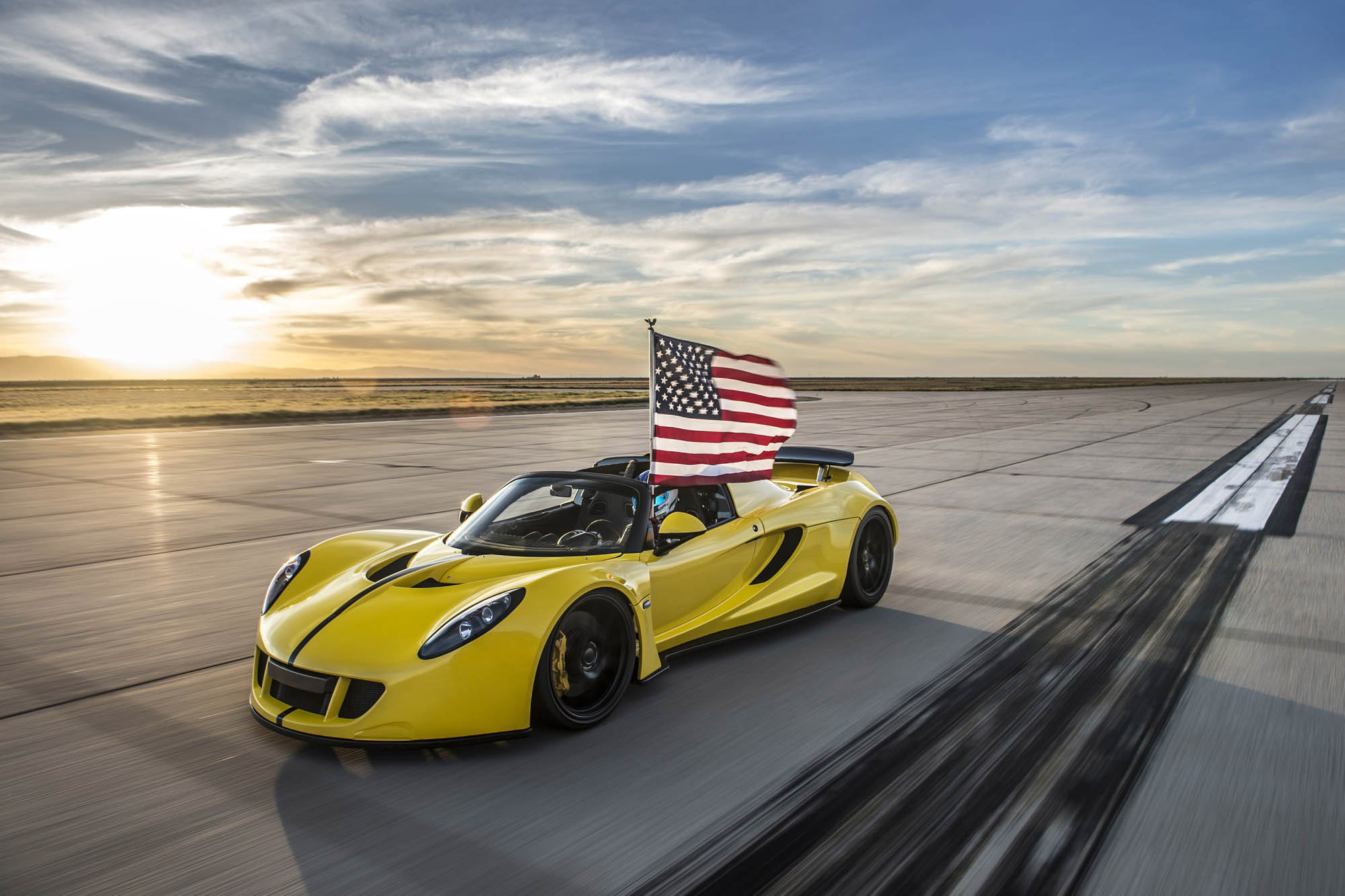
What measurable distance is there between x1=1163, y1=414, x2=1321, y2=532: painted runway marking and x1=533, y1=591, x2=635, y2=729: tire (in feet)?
25.2

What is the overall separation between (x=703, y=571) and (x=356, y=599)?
182 centimetres

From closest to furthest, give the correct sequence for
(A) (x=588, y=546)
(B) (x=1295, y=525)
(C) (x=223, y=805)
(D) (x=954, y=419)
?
1. (C) (x=223, y=805)
2. (A) (x=588, y=546)
3. (B) (x=1295, y=525)
4. (D) (x=954, y=419)

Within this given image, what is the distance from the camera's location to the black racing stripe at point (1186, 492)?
9.86 meters

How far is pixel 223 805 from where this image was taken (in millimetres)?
3385

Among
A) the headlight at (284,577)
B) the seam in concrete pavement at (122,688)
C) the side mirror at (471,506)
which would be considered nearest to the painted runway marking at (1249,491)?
the side mirror at (471,506)

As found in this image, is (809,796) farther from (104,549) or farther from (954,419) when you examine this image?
(954,419)

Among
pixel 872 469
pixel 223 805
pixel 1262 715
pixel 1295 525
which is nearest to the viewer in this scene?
pixel 223 805

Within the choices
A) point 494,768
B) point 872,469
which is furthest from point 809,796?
point 872,469

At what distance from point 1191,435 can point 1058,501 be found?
13.8 meters

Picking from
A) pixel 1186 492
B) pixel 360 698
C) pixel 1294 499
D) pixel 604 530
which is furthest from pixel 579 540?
pixel 1294 499

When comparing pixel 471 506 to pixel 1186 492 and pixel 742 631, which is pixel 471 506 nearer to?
pixel 742 631

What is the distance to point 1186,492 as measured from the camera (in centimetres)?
1196

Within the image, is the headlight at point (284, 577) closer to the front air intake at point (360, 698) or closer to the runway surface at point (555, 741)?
the runway surface at point (555, 741)

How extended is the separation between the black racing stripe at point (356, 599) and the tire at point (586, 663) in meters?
0.83
